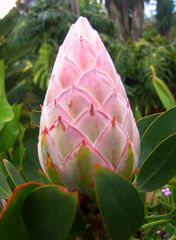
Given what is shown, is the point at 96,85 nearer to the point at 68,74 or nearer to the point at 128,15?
the point at 68,74

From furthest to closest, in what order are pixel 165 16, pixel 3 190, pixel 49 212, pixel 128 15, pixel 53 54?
pixel 165 16 < pixel 128 15 < pixel 53 54 < pixel 3 190 < pixel 49 212

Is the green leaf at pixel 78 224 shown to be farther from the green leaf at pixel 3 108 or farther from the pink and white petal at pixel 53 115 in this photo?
the green leaf at pixel 3 108

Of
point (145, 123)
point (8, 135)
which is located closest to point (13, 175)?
point (145, 123)

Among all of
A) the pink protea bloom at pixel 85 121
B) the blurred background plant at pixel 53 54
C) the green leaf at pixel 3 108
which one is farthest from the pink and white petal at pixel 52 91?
the blurred background plant at pixel 53 54

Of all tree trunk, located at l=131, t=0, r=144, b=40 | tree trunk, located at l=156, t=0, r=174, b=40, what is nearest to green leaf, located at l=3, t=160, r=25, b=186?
tree trunk, located at l=131, t=0, r=144, b=40

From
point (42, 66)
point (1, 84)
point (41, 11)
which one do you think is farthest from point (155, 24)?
point (1, 84)

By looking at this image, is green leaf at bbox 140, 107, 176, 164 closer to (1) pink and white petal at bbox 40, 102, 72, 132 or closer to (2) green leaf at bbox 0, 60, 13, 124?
(1) pink and white petal at bbox 40, 102, 72, 132

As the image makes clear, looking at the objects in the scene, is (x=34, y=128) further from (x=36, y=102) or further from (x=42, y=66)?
(x=42, y=66)
